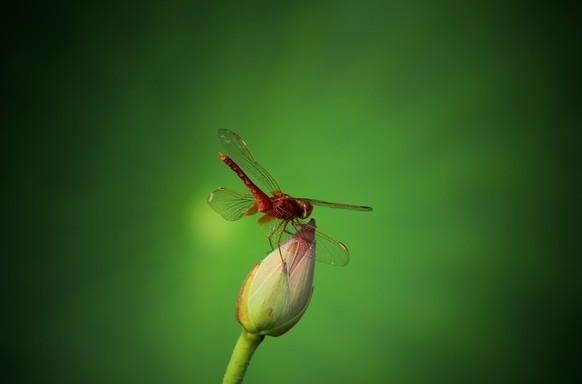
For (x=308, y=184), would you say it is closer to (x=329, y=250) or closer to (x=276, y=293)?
(x=329, y=250)

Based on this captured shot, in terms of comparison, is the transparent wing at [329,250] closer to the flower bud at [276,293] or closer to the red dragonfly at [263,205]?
the red dragonfly at [263,205]

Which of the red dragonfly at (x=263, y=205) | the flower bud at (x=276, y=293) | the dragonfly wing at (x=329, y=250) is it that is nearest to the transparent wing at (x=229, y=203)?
the red dragonfly at (x=263, y=205)

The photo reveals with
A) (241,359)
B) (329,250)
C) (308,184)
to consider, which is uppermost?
(308,184)

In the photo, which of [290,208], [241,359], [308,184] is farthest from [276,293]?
[308,184]

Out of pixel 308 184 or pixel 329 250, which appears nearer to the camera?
pixel 329 250

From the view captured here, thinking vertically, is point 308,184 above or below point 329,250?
above

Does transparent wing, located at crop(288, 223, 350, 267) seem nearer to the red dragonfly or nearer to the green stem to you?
the red dragonfly

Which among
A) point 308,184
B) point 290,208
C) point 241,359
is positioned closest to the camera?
point 241,359
